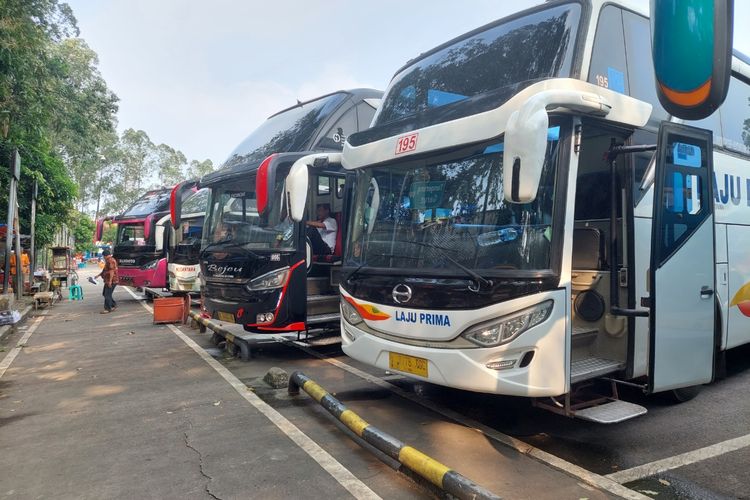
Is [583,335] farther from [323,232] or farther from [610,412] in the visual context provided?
[323,232]

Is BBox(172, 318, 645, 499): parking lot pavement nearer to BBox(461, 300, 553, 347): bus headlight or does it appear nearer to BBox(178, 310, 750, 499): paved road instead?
BBox(178, 310, 750, 499): paved road

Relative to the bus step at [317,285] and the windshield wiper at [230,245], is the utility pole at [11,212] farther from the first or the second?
the bus step at [317,285]

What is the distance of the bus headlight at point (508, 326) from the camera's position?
3857 mm

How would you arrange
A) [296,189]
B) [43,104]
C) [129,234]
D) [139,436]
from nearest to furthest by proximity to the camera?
[139,436]
[296,189]
[43,104]
[129,234]

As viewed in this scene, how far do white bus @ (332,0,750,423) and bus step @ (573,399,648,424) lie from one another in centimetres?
2

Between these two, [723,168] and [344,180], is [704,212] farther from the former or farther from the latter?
[344,180]

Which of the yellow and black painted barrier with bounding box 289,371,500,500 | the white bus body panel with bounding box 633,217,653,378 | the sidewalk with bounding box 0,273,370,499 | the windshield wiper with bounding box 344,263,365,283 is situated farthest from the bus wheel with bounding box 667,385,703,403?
the sidewalk with bounding box 0,273,370,499

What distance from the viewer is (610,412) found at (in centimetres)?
408

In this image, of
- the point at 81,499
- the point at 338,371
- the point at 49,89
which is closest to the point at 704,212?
the point at 338,371

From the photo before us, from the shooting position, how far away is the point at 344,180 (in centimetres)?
792

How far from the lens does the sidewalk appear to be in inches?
147

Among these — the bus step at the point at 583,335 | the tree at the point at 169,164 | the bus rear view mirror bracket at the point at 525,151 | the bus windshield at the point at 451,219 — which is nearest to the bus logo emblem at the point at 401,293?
the bus windshield at the point at 451,219

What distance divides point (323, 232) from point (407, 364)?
3.99 m

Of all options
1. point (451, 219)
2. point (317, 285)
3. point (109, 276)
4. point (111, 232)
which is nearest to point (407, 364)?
point (451, 219)
